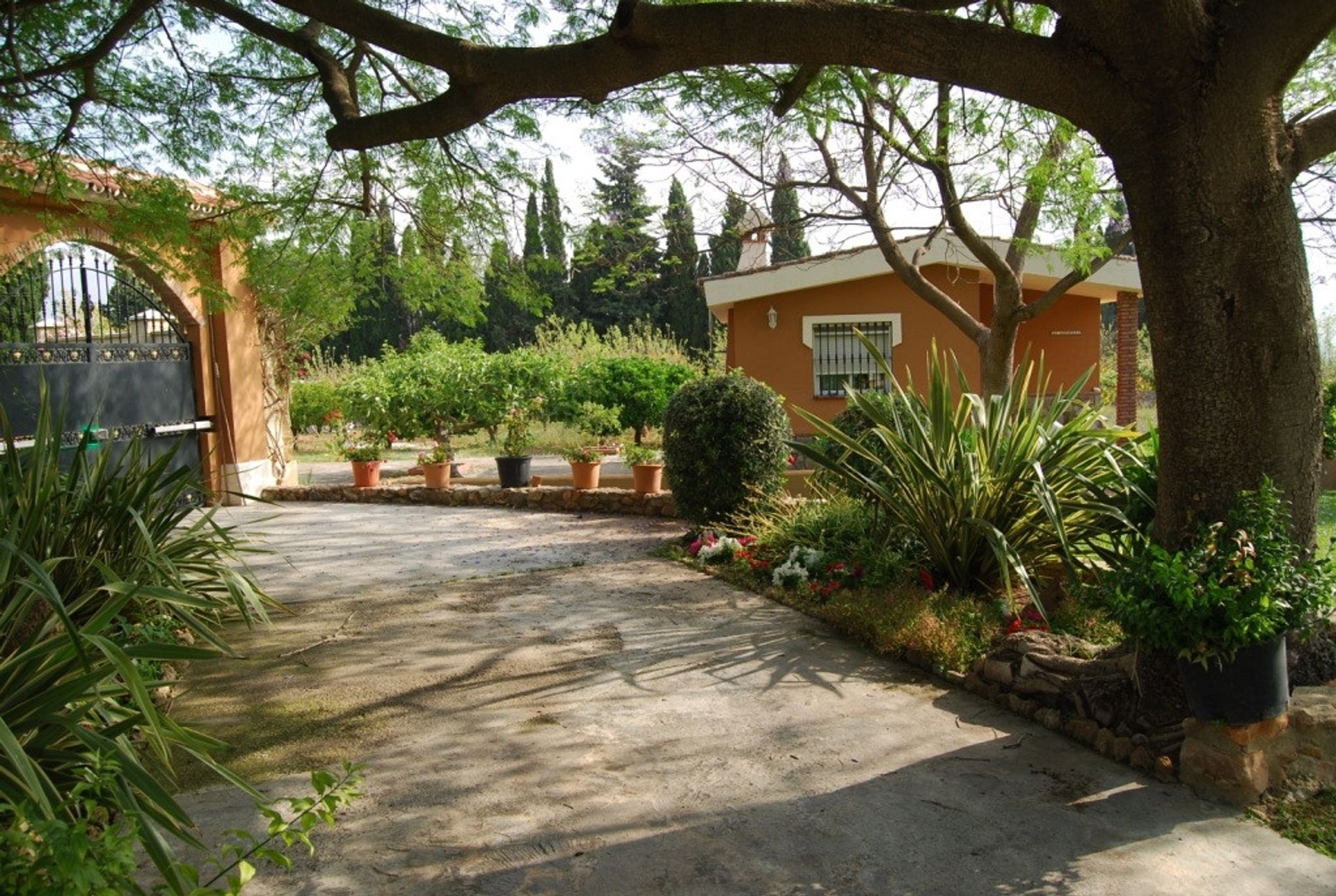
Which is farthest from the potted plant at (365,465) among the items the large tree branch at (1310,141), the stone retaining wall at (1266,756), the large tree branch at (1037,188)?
the large tree branch at (1310,141)

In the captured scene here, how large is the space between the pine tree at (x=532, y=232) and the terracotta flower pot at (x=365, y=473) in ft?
17.6

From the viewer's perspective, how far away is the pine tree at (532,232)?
28.8 ft

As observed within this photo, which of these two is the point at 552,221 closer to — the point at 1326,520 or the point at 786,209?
the point at 786,209

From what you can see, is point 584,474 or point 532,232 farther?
point 584,474

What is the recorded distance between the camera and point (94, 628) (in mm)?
2865

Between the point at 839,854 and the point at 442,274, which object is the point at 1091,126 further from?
the point at 442,274

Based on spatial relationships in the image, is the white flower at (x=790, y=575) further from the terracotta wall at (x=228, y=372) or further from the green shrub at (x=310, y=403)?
the green shrub at (x=310, y=403)

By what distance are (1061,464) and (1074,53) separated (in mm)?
2522

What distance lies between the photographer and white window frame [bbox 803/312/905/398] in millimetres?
16281

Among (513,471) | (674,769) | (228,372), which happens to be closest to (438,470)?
(513,471)

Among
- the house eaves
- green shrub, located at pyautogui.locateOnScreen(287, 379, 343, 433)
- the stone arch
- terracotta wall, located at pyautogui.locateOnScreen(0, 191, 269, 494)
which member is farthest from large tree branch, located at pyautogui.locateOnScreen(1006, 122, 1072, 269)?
green shrub, located at pyautogui.locateOnScreen(287, 379, 343, 433)

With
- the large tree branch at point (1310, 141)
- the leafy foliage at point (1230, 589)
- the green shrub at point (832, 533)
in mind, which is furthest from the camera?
the green shrub at point (832, 533)

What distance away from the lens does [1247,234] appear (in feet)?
12.2

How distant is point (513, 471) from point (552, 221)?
4747 mm
